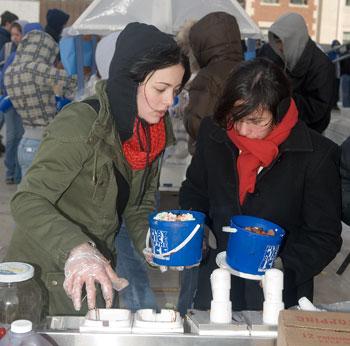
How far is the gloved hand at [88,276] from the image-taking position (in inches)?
62.6

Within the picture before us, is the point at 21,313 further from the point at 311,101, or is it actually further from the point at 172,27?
the point at 172,27

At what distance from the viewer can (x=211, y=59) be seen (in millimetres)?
4176

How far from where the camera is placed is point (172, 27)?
6.14m

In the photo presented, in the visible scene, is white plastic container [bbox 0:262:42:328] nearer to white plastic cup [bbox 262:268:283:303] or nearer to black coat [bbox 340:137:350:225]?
white plastic cup [bbox 262:268:283:303]

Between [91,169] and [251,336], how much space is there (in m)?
0.84

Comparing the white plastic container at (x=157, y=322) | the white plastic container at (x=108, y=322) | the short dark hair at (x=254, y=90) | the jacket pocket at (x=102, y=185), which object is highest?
the short dark hair at (x=254, y=90)

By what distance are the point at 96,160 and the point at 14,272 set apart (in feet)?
1.71

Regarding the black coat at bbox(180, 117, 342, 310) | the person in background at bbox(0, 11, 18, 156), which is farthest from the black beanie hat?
the black coat at bbox(180, 117, 342, 310)

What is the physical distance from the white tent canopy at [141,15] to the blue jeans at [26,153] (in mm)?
1625

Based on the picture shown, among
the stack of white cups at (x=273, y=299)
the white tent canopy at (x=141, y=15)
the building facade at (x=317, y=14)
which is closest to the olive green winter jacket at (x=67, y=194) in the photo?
the stack of white cups at (x=273, y=299)

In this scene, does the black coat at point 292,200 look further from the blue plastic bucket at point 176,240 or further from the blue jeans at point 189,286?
the blue jeans at point 189,286

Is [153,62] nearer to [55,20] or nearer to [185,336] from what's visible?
[185,336]

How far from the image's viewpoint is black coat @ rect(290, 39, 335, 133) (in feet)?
14.6

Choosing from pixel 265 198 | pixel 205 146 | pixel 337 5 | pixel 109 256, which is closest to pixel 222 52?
pixel 205 146
